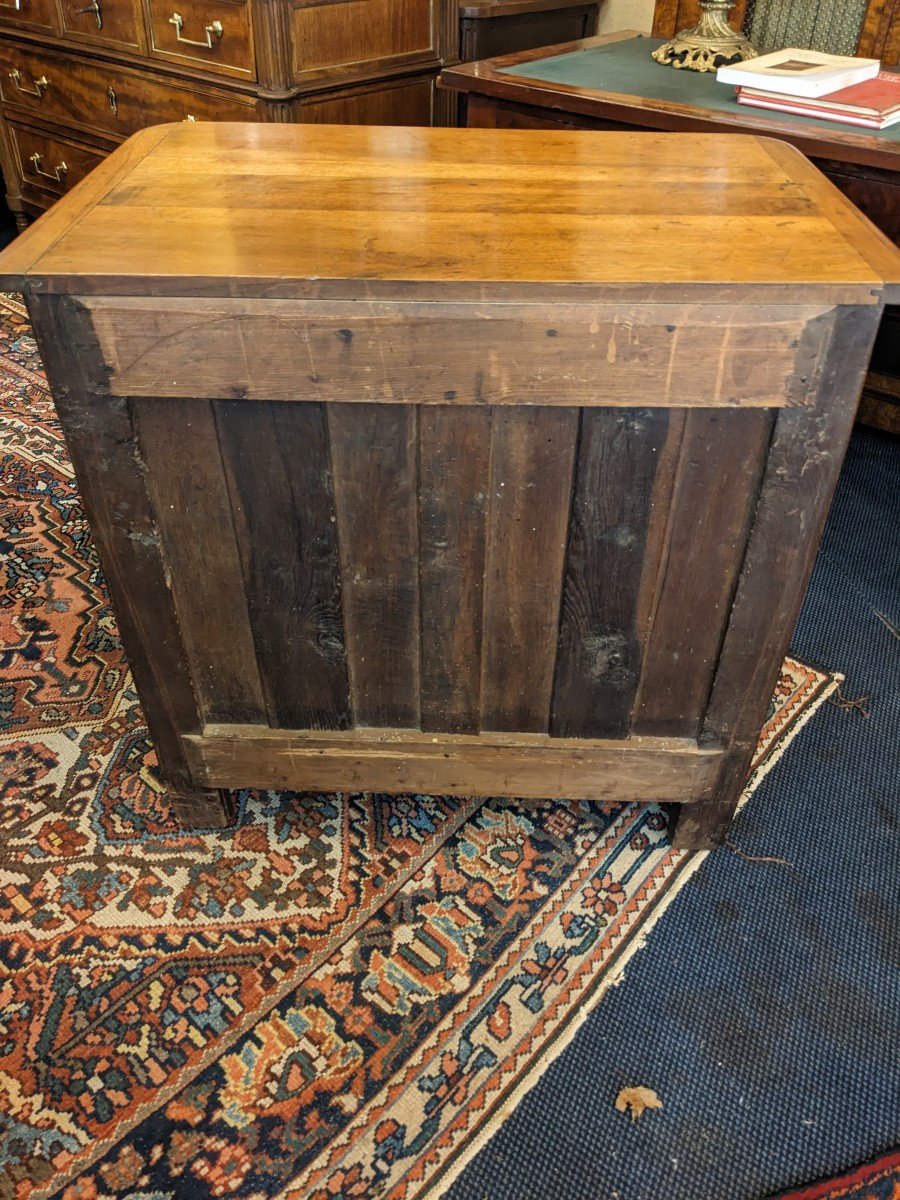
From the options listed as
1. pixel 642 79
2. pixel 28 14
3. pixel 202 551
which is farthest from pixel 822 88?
pixel 28 14

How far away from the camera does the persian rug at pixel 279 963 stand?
999mm

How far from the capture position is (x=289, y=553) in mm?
1076

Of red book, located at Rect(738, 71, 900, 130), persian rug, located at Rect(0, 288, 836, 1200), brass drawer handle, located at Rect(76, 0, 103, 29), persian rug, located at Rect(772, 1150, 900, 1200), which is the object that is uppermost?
brass drawer handle, located at Rect(76, 0, 103, 29)

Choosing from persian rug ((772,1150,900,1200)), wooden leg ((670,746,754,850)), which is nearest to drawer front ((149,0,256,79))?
wooden leg ((670,746,754,850))

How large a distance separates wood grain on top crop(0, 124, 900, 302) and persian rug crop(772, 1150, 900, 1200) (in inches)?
34.4

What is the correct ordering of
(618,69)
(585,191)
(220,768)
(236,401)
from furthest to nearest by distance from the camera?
(618,69) < (220,768) < (585,191) < (236,401)

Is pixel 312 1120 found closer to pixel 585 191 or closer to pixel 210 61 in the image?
pixel 585 191

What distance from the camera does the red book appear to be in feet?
5.57

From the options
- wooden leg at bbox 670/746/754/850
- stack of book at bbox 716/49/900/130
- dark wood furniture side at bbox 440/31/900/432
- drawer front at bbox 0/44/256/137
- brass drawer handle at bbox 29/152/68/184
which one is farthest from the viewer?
brass drawer handle at bbox 29/152/68/184

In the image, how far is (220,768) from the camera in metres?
1.25

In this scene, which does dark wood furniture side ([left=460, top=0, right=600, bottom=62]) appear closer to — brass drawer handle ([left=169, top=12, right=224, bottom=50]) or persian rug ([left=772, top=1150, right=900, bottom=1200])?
brass drawer handle ([left=169, top=12, right=224, bottom=50])

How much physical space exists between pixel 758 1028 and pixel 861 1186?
0.59ft

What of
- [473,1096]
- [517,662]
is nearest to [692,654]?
[517,662]

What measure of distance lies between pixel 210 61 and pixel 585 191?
1.53m
